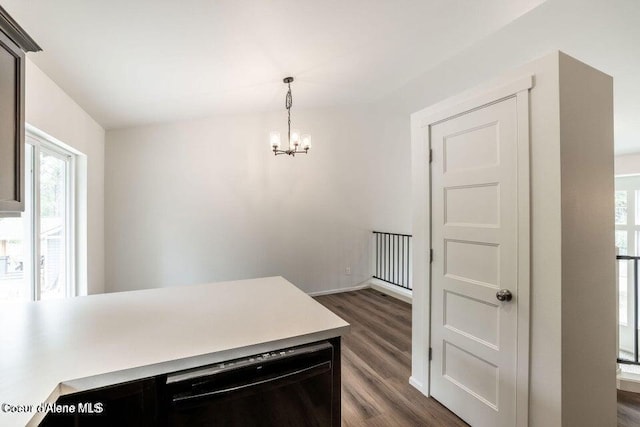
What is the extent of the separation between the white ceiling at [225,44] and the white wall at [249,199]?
655 mm

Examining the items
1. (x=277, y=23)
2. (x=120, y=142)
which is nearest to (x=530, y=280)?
(x=277, y=23)

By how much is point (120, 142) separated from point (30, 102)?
2.27 meters

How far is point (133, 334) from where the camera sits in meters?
1.17

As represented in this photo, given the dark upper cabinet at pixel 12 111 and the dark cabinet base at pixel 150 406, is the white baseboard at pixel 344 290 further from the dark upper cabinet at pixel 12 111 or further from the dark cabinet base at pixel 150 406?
the dark upper cabinet at pixel 12 111

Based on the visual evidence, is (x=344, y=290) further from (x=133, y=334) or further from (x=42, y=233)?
(x=133, y=334)

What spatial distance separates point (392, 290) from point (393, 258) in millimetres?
596

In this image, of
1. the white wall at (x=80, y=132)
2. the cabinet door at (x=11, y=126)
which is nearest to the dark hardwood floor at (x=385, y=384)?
the cabinet door at (x=11, y=126)

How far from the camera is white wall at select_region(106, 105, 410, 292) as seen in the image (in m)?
4.14

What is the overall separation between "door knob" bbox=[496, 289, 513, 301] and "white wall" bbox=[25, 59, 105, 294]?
3.23 metres

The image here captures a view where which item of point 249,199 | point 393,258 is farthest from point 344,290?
point 249,199

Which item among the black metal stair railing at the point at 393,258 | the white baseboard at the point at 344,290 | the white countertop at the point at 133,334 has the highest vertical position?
the white countertop at the point at 133,334

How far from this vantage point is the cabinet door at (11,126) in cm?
114

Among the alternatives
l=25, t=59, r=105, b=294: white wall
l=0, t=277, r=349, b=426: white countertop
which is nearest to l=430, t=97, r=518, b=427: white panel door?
l=0, t=277, r=349, b=426: white countertop

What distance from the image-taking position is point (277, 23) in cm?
228
